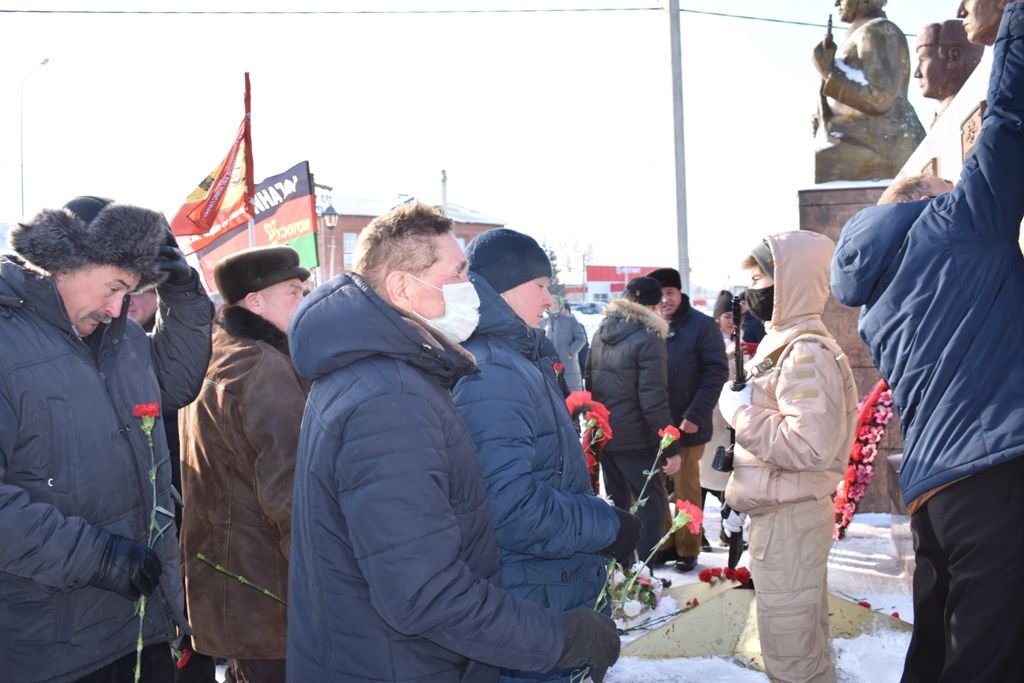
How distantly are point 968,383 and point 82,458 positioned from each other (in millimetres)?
2396

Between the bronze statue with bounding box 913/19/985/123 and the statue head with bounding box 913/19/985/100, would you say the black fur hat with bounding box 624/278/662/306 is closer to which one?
the bronze statue with bounding box 913/19/985/123

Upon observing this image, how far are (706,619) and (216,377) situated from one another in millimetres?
2807

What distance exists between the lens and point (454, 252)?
2023 millimetres

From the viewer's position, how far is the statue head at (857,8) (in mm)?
7812

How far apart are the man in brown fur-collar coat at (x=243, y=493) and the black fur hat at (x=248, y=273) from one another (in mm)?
104

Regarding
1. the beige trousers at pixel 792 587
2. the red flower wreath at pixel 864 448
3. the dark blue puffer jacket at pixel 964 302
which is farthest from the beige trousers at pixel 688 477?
the dark blue puffer jacket at pixel 964 302

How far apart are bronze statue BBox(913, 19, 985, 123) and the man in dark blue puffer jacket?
167 inches

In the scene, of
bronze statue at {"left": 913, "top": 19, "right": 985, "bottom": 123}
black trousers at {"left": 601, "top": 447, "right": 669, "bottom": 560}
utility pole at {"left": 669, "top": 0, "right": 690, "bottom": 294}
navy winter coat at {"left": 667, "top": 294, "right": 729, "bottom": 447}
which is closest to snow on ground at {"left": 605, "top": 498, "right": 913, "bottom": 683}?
black trousers at {"left": 601, "top": 447, "right": 669, "bottom": 560}

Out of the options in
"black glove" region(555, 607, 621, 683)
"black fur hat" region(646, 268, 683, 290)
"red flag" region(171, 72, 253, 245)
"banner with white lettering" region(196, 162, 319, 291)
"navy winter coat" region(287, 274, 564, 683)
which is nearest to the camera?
"navy winter coat" region(287, 274, 564, 683)

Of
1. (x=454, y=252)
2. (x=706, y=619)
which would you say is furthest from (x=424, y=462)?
(x=706, y=619)

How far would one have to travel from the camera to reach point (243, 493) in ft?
9.82

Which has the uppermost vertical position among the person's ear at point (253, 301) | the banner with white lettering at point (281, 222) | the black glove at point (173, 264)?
the banner with white lettering at point (281, 222)

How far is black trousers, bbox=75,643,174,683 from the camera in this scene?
2266mm

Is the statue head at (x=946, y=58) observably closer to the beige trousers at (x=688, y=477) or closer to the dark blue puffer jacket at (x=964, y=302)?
the beige trousers at (x=688, y=477)
